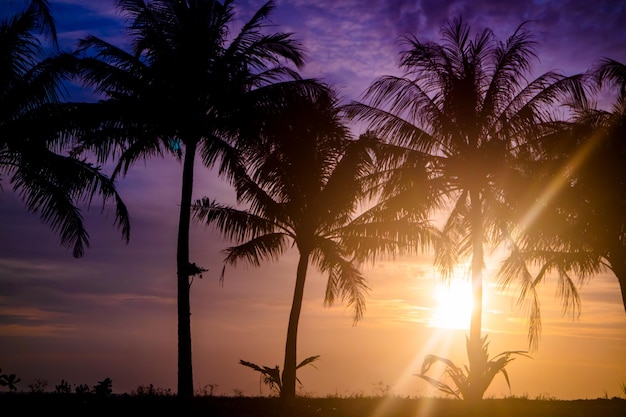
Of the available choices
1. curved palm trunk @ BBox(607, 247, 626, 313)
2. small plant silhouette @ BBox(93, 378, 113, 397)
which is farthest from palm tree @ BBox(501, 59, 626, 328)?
small plant silhouette @ BBox(93, 378, 113, 397)

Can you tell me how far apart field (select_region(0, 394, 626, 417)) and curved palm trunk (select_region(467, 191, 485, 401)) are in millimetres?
596

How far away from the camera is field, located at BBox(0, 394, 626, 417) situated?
1455cm

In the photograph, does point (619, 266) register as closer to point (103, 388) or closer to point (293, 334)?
point (293, 334)

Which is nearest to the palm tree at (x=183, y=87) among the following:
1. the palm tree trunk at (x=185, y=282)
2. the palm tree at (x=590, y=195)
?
the palm tree trunk at (x=185, y=282)

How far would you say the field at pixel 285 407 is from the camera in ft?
47.8

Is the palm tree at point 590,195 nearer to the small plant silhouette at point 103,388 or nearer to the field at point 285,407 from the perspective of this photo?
the field at point 285,407

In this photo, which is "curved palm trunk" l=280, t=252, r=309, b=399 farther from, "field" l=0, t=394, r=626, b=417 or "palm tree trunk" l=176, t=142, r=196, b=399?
"field" l=0, t=394, r=626, b=417

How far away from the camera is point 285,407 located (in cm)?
1591

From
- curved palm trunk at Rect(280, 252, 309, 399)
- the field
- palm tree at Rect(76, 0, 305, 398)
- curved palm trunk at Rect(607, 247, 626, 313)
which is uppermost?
palm tree at Rect(76, 0, 305, 398)

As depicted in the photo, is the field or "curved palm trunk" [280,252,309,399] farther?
"curved palm trunk" [280,252,309,399]

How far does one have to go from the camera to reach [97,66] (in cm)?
1997

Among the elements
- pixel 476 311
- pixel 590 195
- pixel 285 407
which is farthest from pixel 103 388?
pixel 590 195

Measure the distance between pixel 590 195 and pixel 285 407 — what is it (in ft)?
41.7

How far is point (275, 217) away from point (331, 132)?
3.63 meters
